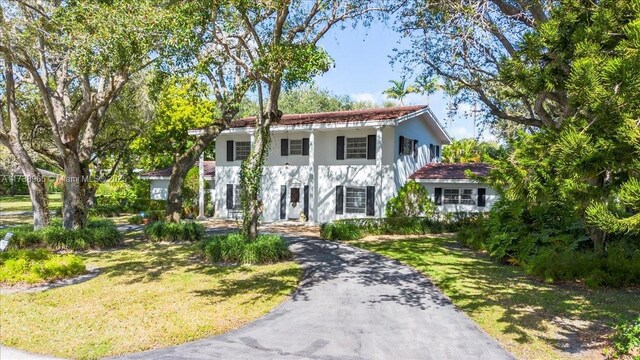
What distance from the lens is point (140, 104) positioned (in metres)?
28.3

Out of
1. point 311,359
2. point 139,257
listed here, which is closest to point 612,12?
point 311,359

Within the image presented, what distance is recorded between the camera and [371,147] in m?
23.5

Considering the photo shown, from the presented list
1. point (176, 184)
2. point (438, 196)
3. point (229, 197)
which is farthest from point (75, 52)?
point (438, 196)

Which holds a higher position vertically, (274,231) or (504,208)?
(504,208)

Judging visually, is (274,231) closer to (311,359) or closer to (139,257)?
(139,257)

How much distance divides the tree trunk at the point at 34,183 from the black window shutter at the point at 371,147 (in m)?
15.5

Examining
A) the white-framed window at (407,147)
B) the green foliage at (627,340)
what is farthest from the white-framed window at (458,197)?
the green foliage at (627,340)

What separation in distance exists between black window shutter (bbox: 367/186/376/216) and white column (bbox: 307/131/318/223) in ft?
10.6

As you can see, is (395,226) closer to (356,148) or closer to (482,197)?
(356,148)

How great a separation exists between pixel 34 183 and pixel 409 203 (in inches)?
657

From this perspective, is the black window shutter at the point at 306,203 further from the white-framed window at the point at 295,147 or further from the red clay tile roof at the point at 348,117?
the red clay tile roof at the point at 348,117

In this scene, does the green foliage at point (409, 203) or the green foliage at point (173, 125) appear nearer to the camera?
the green foliage at point (409, 203)

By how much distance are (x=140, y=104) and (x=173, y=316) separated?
23665 mm

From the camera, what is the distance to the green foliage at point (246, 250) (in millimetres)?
12936
